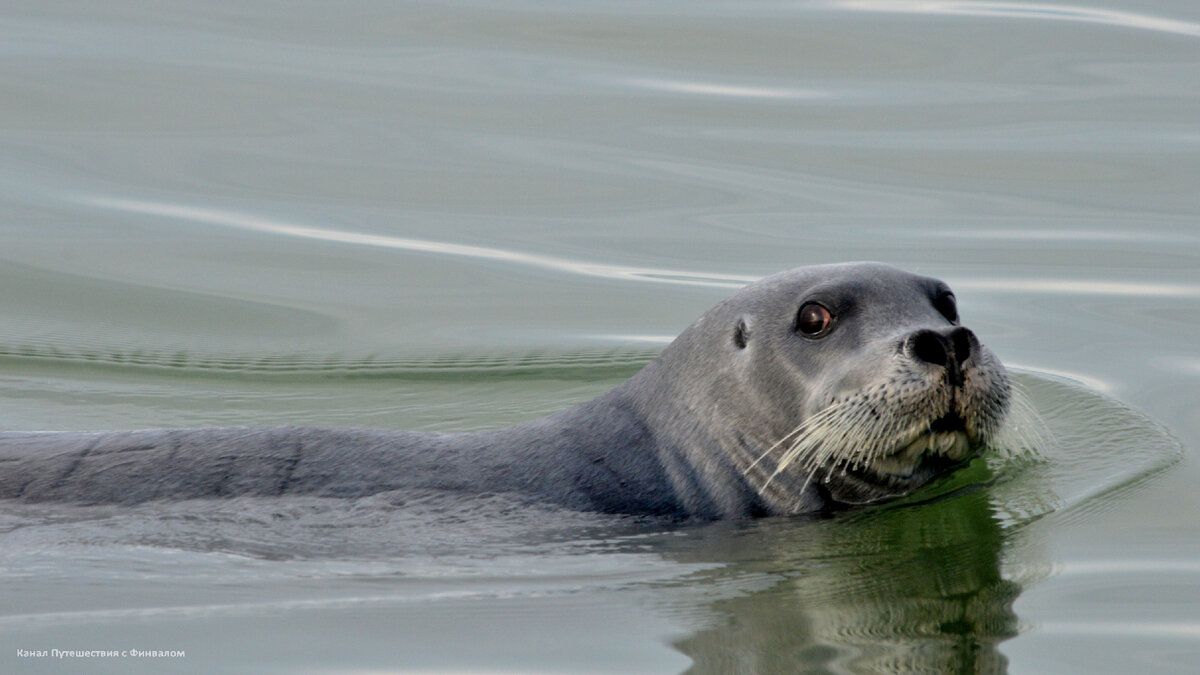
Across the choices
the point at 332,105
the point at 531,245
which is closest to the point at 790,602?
the point at 531,245

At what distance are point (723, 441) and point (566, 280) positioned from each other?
4.46m

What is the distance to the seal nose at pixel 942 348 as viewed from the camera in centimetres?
620

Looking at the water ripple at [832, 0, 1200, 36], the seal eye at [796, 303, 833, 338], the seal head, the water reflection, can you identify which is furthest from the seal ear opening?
the water ripple at [832, 0, 1200, 36]

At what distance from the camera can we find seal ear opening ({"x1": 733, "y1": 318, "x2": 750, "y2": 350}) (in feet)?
22.4

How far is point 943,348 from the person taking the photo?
20.4 feet

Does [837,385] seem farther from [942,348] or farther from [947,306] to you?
[947,306]

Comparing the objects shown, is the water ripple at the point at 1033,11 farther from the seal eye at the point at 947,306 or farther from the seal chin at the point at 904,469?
the seal chin at the point at 904,469

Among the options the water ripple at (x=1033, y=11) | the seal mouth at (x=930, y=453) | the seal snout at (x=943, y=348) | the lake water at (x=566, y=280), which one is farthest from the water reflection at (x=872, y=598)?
the water ripple at (x=1033, y=11)

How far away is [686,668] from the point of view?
499cm

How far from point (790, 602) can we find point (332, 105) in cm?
891

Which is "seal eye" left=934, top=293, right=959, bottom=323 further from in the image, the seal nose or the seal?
the seal nose

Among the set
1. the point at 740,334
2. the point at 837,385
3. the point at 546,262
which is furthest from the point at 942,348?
the point at 546,262

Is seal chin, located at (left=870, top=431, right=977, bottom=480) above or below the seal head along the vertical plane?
below

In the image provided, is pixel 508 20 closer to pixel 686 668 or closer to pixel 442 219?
pixel 442 219
